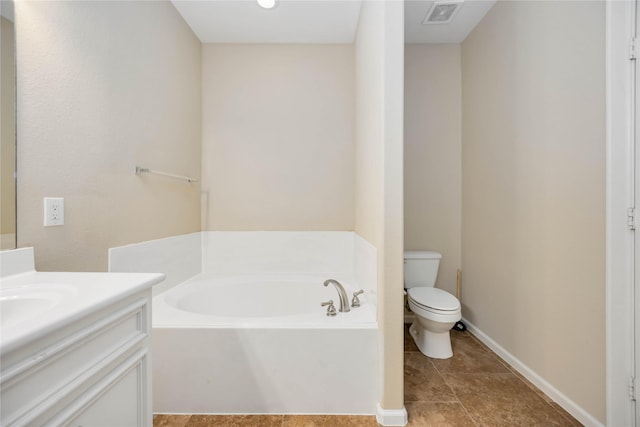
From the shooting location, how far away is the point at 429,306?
198 cm

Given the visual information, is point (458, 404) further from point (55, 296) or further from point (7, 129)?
point (7, 129)

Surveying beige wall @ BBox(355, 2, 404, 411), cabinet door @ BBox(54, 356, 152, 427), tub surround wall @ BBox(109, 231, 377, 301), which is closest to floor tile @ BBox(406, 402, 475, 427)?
beige wall @ BBox(355, 2, 404, 411)

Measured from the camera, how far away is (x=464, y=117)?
2613 mm

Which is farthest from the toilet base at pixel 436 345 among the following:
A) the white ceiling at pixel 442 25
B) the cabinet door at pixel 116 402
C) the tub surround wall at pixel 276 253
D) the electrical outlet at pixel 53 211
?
the white ceiling at pixel 442 25

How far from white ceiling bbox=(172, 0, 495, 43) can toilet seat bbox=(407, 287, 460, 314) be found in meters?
2.15

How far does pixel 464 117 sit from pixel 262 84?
185 centimetres

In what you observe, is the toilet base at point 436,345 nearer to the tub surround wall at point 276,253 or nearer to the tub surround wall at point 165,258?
the tub surround wall at point 276,253

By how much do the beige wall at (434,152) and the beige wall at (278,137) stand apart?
563mm

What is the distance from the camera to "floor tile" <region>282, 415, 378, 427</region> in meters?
1.43

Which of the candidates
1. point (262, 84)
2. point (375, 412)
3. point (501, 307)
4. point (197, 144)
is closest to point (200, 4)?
point (262, 84)

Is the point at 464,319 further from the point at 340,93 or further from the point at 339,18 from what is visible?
the point at 339,18

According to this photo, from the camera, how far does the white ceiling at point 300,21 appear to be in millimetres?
2098

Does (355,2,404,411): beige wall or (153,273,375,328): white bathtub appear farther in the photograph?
(153,273,375,328): white bathtub

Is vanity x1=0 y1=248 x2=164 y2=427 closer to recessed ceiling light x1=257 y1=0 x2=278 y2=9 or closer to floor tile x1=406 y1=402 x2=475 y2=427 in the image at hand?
floor tile x1=406 y1=402 x2=475 y2=427
